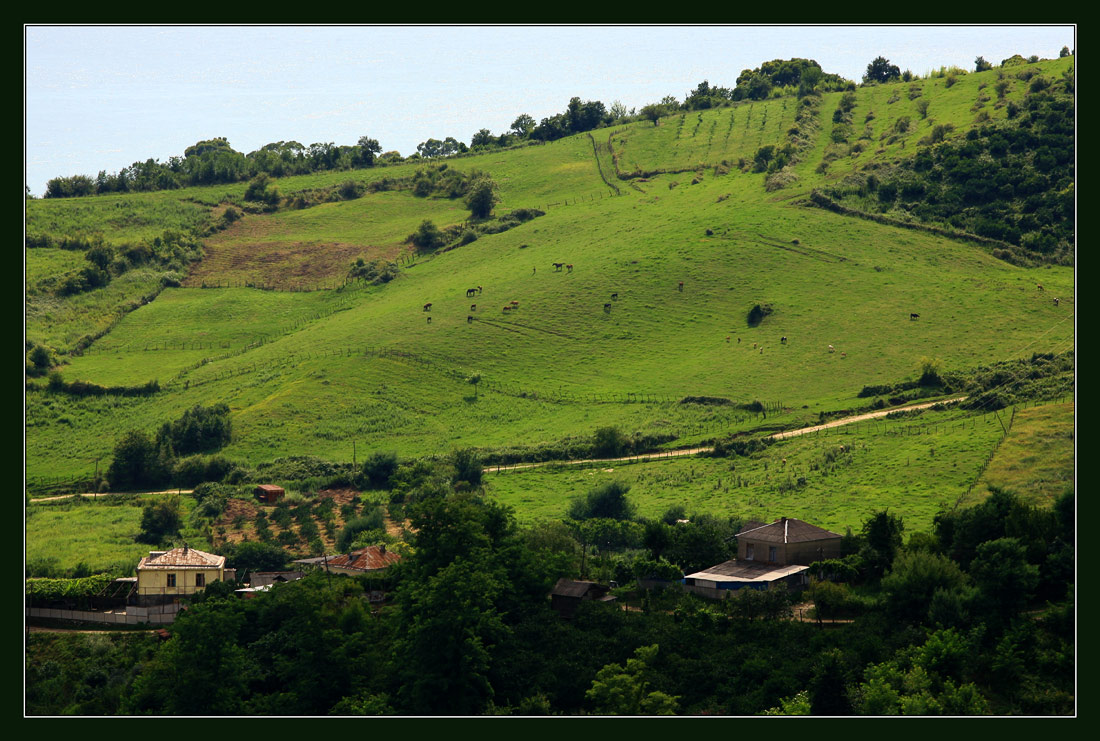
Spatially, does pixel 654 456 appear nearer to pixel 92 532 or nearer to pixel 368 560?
pixel 368 560

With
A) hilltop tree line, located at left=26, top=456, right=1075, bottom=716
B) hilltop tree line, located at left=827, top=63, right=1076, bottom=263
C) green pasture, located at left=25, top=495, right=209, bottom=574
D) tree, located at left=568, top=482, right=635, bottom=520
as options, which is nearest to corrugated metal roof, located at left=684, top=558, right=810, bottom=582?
hilltop tree line, located at left=26, top=456, right=1075, bottom=716

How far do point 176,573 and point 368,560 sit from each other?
10.0 m

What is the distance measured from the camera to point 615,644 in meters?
49.7

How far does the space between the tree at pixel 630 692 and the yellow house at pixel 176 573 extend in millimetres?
25039

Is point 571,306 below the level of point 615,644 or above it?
above

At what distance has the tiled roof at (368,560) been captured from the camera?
6494 cm

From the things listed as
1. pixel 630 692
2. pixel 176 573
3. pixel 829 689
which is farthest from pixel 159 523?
pixel 829 689

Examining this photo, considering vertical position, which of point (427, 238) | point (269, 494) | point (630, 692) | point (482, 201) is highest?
point (482, 201)

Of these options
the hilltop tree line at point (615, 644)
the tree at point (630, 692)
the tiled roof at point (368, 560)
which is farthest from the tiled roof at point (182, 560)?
the tree at point (630, 692)

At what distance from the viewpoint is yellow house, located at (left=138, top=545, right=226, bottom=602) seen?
62000mm

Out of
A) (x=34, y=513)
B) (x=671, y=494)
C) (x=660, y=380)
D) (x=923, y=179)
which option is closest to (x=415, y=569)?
(x=671, y=494)

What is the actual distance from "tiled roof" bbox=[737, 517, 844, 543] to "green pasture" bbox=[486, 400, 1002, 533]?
1075 cm

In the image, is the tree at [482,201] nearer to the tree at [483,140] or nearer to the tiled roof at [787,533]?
the tree at [483,140]

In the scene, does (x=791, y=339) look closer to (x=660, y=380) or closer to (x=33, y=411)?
(x=660, y=380)
